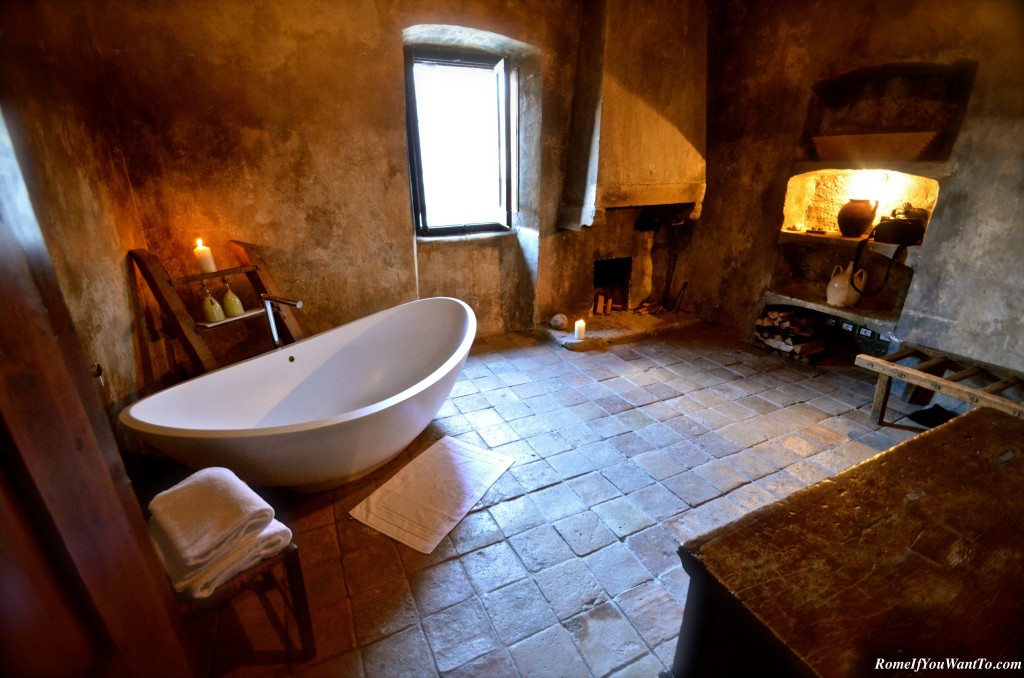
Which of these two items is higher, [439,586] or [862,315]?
[862,315]

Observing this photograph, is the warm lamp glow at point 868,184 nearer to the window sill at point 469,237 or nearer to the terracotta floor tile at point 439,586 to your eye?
the window sill at point 469,237

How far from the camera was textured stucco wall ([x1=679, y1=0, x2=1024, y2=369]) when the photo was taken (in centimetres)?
239

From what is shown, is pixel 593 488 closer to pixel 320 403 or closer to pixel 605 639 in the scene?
pixel 605 639

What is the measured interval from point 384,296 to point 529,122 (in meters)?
1.94

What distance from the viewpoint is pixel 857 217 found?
320 centimetres

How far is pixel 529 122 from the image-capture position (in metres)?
3.75

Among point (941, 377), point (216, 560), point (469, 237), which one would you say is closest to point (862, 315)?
point (941, 377)

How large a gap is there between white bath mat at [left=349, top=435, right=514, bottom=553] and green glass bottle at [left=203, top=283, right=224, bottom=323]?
54.6 inches

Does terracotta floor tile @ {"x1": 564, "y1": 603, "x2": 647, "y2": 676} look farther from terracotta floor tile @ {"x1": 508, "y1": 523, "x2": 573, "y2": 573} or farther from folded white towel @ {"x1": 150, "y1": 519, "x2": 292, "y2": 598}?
folded white towel @ {"x1": 150, "y1": 519, "x2": 292, "y2": 598}

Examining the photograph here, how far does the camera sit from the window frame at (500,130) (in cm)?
343

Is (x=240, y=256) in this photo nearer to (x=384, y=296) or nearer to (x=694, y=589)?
(x=384, y=296)

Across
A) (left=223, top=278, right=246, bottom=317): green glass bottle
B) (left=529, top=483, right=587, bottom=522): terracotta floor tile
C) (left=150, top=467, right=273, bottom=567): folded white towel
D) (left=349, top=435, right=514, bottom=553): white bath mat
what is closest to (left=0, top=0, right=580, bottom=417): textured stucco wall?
(left=223, top=278, right=246, bottom=317): green glass bottle

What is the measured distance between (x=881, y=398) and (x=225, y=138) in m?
4.34

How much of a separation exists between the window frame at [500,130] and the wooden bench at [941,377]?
2989 millimetres
